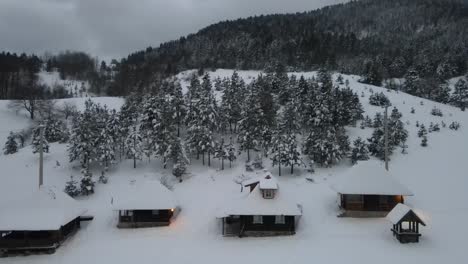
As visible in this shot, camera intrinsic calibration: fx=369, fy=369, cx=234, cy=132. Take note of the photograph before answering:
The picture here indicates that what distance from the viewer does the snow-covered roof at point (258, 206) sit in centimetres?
3222

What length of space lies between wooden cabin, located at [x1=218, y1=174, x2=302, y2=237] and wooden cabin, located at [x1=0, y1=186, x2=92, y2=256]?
546 inches

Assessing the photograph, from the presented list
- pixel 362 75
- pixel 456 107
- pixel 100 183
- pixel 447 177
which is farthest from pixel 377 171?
pixel 362 75

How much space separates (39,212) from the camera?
31562 mm

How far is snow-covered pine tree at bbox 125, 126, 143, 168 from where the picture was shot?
49.5 meters

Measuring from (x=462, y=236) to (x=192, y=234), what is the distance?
21917mm

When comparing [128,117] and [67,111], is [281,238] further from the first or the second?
[67,111]

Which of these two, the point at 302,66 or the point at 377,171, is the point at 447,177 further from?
the point at 302,66

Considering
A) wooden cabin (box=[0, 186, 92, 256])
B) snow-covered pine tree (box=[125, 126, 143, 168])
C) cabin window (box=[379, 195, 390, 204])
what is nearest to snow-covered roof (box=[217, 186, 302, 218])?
cabin window (box=[379, 195, 390, 204])

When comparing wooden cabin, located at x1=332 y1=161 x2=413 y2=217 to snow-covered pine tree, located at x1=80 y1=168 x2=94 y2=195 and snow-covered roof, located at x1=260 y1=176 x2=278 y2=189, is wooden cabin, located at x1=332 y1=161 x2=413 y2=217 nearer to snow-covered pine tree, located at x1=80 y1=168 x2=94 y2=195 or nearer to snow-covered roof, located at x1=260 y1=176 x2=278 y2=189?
snow-covered roof, located at x1=260 y1=176 x2=278 y2=189

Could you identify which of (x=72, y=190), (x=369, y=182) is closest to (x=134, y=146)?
(x=72, y=190)

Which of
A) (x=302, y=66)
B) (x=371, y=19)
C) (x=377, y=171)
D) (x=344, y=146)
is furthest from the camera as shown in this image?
(x=371, y=19)

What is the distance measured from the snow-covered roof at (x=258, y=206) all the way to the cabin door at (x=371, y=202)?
7.36 m

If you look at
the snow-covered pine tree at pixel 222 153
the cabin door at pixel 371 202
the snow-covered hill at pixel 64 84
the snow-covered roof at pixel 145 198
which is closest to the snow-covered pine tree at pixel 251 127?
the snow-covered pine tree at pixel 222 153

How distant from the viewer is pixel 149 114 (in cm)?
5388
